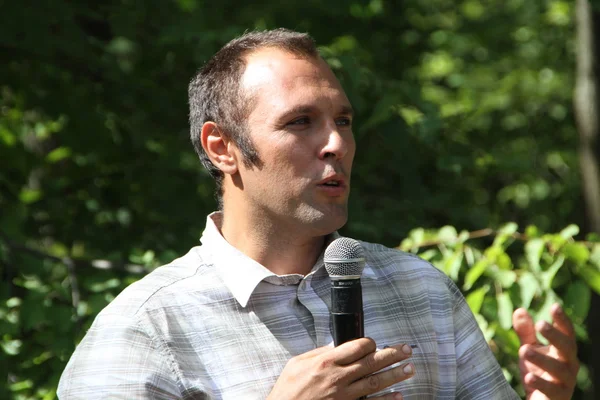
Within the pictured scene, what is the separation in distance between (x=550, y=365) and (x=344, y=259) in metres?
0.81

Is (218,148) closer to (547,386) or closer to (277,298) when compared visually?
(277,298)

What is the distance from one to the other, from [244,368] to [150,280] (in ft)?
1.08

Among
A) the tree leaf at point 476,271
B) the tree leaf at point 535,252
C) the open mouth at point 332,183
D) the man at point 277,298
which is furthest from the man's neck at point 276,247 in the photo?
the tree leaf at point 535,252

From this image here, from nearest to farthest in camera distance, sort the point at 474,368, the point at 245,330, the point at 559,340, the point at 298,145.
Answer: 1. the point at 245,330
2. the point at 298,145
3. the point at 474,368
4. the point at 559,340

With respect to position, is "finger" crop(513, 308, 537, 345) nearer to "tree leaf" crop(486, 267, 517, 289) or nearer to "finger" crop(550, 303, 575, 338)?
"finger" crop(550, 303, 575, 338)

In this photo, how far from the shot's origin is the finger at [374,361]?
171 centimetres

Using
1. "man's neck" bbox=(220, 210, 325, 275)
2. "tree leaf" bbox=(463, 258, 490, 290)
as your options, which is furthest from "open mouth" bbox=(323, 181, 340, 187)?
"tree leaf" bbox=(463, 258, 490, 290)

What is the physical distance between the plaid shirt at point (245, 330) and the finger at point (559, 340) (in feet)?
0.54

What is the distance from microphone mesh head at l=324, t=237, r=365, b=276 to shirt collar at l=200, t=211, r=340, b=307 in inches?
10.3

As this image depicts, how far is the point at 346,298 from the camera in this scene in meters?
1.77

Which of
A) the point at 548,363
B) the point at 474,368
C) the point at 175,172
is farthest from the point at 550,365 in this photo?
the point at 175,172

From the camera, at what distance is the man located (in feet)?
6.29

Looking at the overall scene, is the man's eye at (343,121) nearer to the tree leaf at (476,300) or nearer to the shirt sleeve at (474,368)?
the shirt sleeve at (474,368)

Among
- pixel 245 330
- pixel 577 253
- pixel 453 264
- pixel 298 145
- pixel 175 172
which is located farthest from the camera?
pixel 175 172
